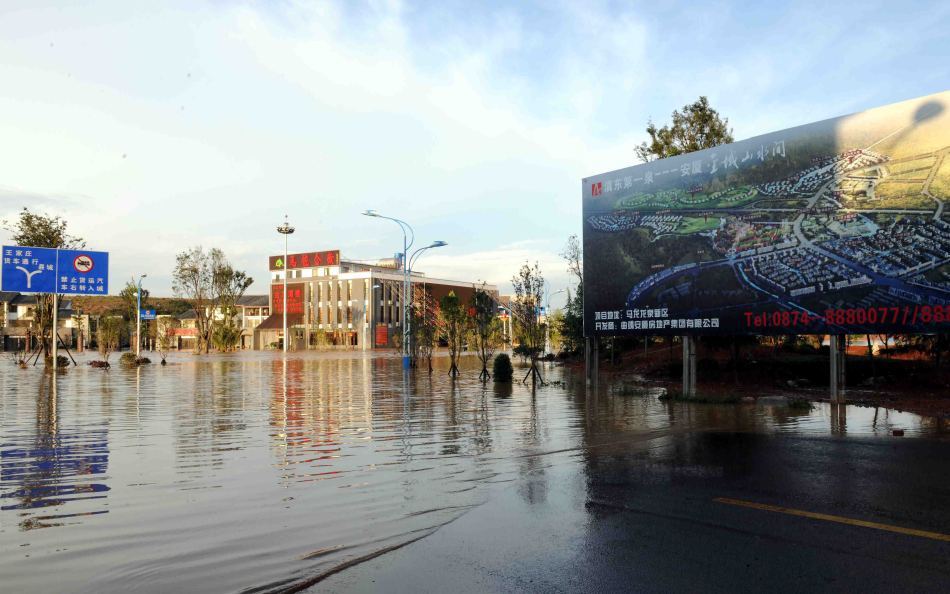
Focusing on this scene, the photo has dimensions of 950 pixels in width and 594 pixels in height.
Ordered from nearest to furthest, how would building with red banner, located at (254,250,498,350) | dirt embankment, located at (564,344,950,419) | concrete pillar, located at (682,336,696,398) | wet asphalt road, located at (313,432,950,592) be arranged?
1. wet asphalt road, located at (313,432,950,592)
2. dirt embankment, located at (564,344,950,419)
3. concrete pillar, located at (682,336,696,398)
4. building with red banner, located at (254,250,498,350)

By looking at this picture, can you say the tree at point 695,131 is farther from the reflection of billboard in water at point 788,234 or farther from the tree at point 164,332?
the tree at point 164,332

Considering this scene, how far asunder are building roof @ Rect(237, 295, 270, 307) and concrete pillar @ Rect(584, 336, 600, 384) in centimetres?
10782

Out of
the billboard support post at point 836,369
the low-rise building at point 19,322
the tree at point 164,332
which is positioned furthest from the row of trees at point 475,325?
the low-rise building at point 19,322

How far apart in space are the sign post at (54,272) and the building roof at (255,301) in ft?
280

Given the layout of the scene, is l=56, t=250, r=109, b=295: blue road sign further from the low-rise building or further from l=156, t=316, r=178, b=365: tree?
the low-rise building

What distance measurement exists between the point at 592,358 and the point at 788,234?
33.7 feet

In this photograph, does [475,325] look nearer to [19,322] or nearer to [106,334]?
[106,334]

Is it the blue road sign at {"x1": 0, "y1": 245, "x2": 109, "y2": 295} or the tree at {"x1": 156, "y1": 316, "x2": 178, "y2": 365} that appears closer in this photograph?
the blue road sign at {"x1": 0, "y1": 245, "x2": 109, "y2": 295}

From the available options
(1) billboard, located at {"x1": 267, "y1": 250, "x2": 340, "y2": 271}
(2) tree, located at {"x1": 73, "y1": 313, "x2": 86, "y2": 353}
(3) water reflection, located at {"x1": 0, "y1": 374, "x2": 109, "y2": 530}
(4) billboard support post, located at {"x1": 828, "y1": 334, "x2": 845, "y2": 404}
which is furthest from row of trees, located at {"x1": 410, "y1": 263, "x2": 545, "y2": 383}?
(1) billboard, located at {"x1": 267, "y1": 250, "x2": 340, "y2": 271}

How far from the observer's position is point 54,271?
39.4 m

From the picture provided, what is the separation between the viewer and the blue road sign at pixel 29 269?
38.3m

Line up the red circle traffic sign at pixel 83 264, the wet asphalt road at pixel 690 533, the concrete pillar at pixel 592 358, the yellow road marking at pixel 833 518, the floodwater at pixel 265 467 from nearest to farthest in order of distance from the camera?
the wet asphalt road at pixel 690 533 → the floodwater at pixel 265 467 → the yellow road marking at pixel 833 518 → the concrete pillar at pixel 592 358 → the red circle traffic sign at pixel 83 264

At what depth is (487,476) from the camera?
9195mm

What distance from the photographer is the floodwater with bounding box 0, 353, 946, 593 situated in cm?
574
